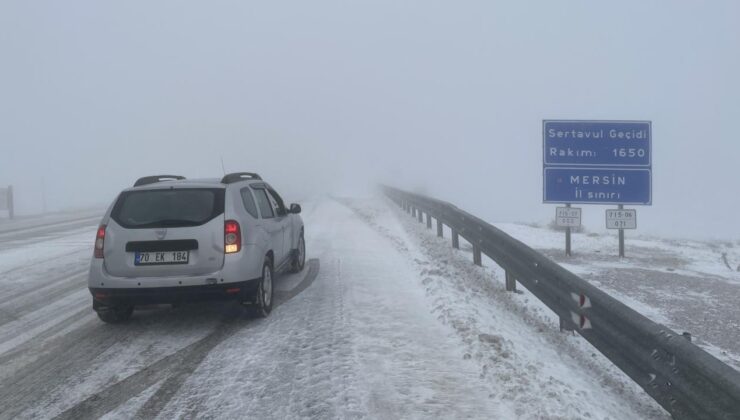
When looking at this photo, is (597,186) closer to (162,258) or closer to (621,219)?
(621,219)

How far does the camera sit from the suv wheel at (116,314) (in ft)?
20.1

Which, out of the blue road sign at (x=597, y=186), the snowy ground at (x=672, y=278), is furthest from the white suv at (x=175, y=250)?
the blue road sign at (x=597, y=186)

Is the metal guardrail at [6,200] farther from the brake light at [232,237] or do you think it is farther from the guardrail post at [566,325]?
the guardrail post at [566,325]

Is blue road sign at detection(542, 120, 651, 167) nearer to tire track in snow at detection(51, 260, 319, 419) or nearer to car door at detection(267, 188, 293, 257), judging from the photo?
car door at detection(267, 188, 293, 257)

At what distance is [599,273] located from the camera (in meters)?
9.63

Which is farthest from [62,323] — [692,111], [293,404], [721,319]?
[692,111]

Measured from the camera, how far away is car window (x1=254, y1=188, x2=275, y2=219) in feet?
23.6

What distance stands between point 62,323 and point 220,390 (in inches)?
125

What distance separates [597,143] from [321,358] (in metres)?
9.58

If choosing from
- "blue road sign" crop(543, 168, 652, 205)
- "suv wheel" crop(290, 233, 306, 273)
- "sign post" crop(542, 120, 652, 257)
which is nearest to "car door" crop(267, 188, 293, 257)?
"suv wheel" crop(290, 233, 306, 273)

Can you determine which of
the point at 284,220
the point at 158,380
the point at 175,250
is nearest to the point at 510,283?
the point at 284,220

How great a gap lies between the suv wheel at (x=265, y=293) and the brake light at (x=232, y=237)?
591 millimetres

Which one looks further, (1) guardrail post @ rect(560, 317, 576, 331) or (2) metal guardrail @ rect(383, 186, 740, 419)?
(1) guardrail post @ rect(560, 317, 576, 331)

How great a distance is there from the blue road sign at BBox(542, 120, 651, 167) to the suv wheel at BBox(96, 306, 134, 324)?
936 centimetres
